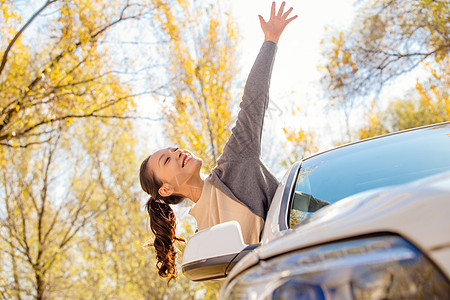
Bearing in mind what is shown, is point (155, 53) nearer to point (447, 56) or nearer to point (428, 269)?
point (447, 56)

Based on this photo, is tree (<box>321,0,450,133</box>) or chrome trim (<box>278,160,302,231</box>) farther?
tree (<box>321,0,450,133</box>)

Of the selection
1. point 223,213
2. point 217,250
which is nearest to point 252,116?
point 223,213

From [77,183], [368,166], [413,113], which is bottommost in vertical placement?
[368,166]

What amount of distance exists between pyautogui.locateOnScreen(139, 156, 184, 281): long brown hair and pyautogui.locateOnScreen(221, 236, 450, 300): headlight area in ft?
6.46

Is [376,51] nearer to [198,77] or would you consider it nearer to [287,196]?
[198,77]

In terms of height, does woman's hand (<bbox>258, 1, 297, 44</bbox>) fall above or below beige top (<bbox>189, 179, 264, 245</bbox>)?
above

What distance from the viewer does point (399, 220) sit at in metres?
0.69

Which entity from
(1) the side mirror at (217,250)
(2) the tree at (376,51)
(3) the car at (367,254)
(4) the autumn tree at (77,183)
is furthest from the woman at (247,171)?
(2) the tree at (376,51)

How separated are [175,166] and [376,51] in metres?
7.61

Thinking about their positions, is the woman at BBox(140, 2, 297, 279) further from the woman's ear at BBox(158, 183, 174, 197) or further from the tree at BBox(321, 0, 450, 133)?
the tree at BBox(321, 0, 450, 133)

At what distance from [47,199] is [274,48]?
961 cm

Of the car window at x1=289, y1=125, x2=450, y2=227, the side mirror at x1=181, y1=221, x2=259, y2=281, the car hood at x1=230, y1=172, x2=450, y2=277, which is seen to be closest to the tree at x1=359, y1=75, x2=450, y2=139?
the car window at x1=289, y1=125, x2=450, y2=227

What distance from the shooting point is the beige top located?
6.85 ft

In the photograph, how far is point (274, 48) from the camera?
2346 mm
